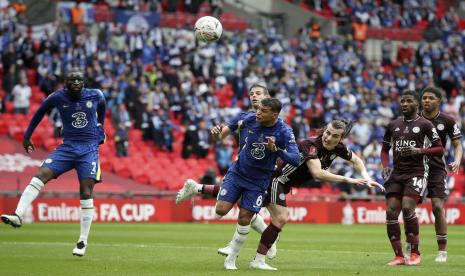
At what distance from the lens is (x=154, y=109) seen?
1281 inches

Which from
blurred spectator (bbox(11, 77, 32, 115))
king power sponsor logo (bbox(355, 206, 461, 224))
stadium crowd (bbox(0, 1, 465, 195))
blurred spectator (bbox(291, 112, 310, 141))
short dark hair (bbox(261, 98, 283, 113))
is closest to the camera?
short dark hair (bbox(261, 98, 283, 113))

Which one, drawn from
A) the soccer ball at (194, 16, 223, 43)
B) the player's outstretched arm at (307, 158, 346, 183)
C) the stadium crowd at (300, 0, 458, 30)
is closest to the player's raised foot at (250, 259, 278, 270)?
the player's outstretched arm at (307, 158, 346, 183)

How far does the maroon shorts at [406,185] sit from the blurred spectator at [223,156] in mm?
18433

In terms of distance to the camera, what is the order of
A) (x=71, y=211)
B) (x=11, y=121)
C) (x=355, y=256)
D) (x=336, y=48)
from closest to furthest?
(x=355, y=256) → (x=71, y=211) → (x=11, y=121) → (x=336, y=48)

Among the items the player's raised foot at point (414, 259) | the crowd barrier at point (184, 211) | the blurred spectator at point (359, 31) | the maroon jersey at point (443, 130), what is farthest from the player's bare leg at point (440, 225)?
the blurred spectator at point (359, 31)

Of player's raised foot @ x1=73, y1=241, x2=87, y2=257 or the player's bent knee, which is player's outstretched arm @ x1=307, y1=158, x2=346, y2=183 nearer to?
player's raised foot @ x1=73, y1=241, x2=87, y2=257

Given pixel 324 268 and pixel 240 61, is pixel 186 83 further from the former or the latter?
pixel 324 268

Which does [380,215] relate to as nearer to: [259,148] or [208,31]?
[208,31]

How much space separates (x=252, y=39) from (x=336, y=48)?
428cm

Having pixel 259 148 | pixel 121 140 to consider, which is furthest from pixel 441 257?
pixel 121 140

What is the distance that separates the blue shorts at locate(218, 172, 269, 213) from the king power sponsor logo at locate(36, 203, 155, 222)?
1569 cm

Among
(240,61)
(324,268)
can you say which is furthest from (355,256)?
(240,61)

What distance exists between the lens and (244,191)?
1284 cm

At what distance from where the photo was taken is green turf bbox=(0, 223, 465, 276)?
490 inches
